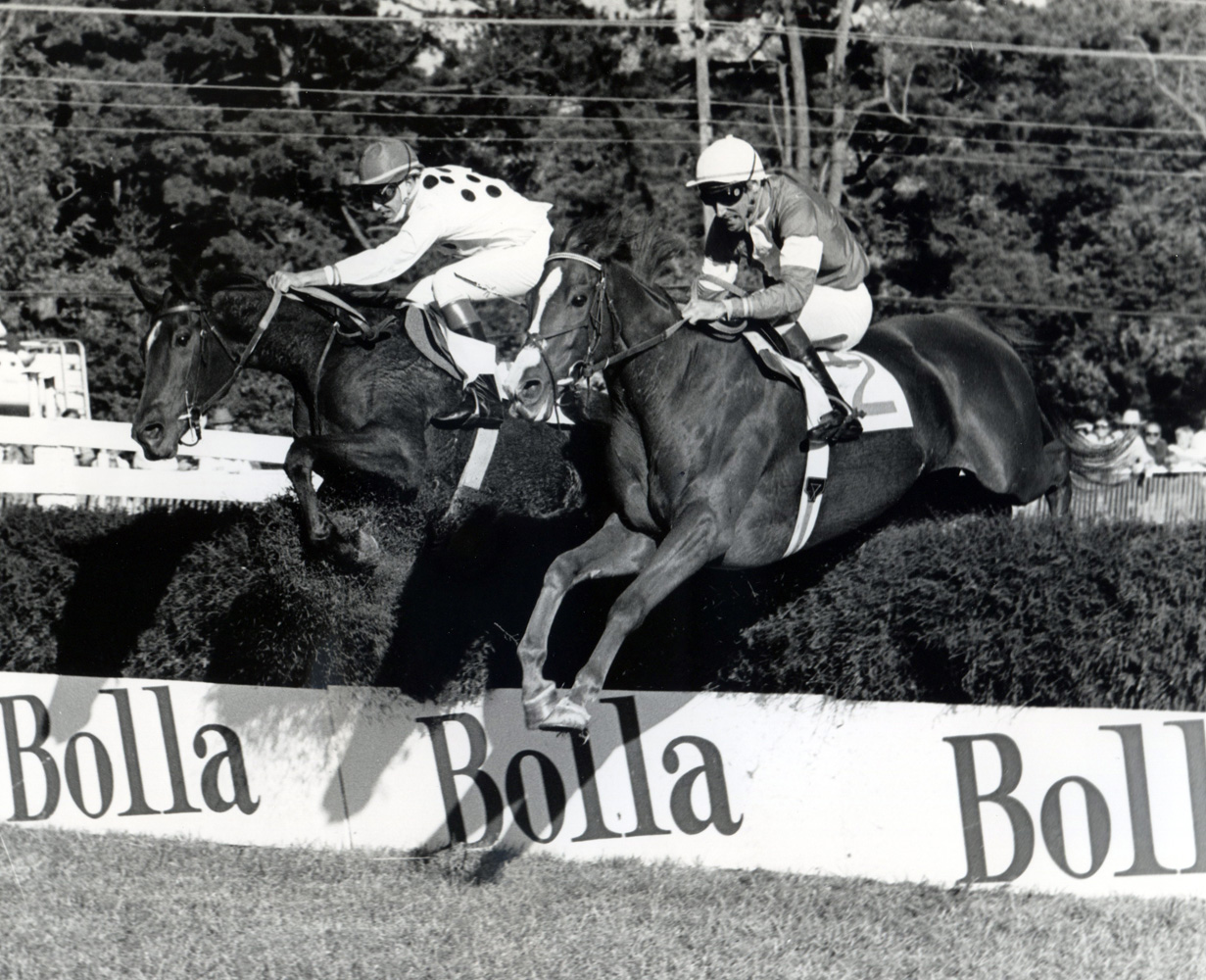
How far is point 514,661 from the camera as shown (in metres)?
5.84

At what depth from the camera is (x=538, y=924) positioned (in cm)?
476

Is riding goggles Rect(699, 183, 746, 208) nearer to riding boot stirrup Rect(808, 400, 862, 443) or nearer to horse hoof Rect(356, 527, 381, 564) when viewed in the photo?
riding boot stirrup Rect(808, 400, 862, 443)

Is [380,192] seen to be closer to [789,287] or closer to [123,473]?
[789,287]

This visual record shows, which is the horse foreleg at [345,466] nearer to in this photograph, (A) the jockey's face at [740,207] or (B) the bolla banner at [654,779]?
(B) the bolla banner at [654,779]

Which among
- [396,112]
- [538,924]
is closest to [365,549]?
[538,924]

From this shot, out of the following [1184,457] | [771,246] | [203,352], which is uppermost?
[771,246]

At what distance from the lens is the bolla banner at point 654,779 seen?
15.9 feet

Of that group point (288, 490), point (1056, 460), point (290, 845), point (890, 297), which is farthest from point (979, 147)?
point (290, 845)

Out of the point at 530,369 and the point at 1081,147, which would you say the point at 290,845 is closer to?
the point at 530,369

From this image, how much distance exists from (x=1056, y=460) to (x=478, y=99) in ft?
36.6

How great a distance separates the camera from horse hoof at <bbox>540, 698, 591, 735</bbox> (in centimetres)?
425

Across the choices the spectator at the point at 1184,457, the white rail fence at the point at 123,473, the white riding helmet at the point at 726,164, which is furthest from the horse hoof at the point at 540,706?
the spectator at the point at 1184,457

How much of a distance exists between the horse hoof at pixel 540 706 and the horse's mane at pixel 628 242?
1.47 m

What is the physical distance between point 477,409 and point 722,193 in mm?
1677
